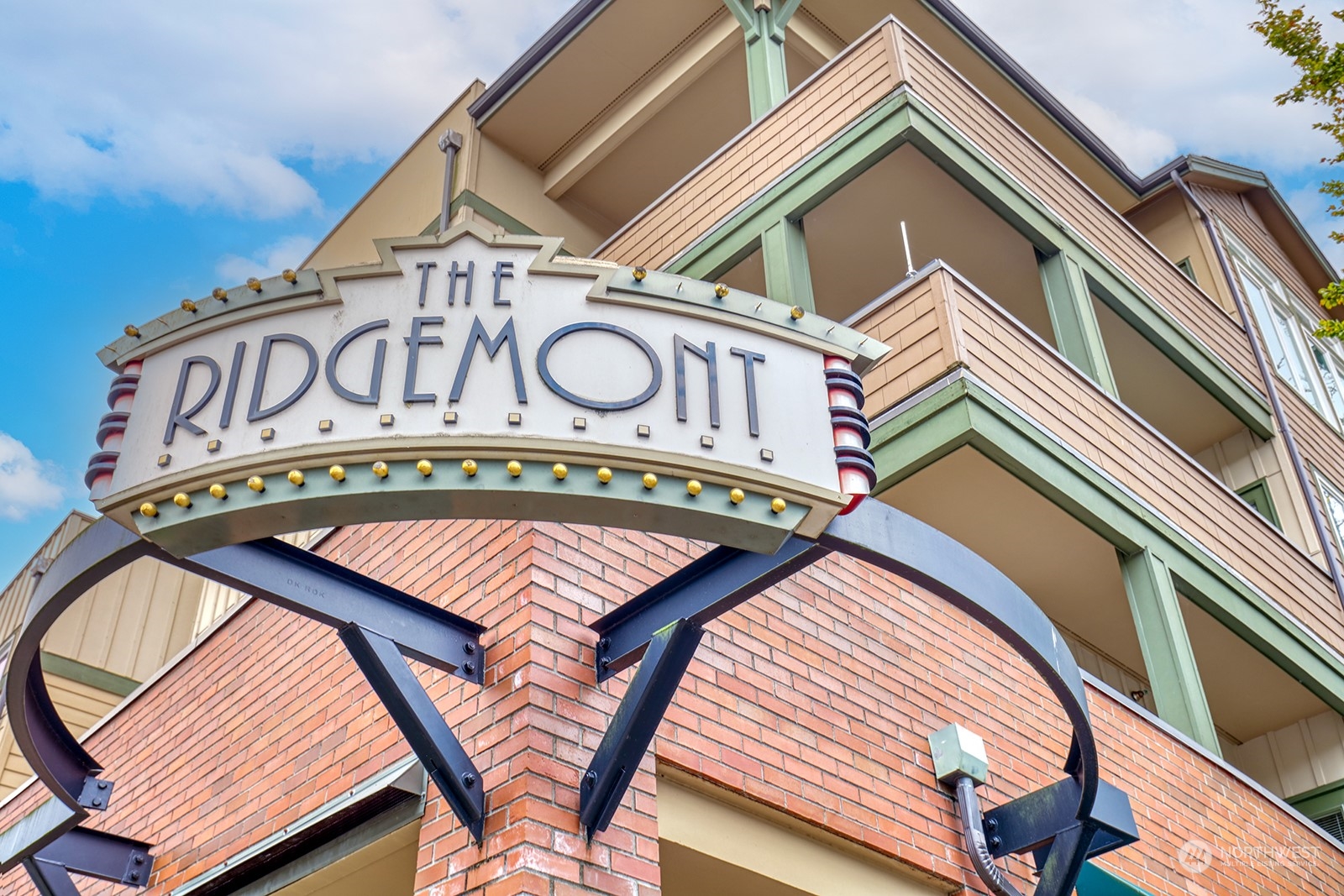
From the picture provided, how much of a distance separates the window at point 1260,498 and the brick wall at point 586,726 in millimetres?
4735

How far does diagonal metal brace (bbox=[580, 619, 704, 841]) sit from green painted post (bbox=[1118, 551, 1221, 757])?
4.97 m

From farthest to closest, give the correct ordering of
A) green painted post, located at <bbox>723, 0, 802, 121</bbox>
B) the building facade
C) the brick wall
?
green painted post, located at <bbox>723, 0, 802, 121</bbox> → the building facade → the brick wall

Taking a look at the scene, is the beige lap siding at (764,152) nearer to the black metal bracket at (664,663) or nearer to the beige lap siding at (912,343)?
the beige lap siding at (912,343)

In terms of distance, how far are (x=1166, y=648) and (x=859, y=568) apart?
2.97 meters

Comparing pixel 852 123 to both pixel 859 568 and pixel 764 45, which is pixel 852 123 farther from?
pixel 859 568

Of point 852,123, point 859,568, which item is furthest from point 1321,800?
point 852,123

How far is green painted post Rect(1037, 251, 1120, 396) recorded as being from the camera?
9336mm

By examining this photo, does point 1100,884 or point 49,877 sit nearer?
point 49,877

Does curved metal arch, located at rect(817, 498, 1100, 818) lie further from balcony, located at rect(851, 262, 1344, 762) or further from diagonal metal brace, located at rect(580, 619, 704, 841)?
balcony, located at rect(851, 262, 1344, 762)

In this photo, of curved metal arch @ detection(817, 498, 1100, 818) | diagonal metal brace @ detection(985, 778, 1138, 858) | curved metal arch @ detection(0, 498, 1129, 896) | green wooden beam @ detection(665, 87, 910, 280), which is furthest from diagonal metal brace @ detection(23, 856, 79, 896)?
green wooden beam @ detection(665, 87, 910, 280)

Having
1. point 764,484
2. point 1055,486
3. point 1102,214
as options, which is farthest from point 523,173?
point 764,484

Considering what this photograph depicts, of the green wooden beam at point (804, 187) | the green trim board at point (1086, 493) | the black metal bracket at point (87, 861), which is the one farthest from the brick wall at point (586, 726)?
the green wooden beam at point (804, 187)

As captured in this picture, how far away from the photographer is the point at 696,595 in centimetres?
427

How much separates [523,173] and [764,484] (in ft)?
31.1
